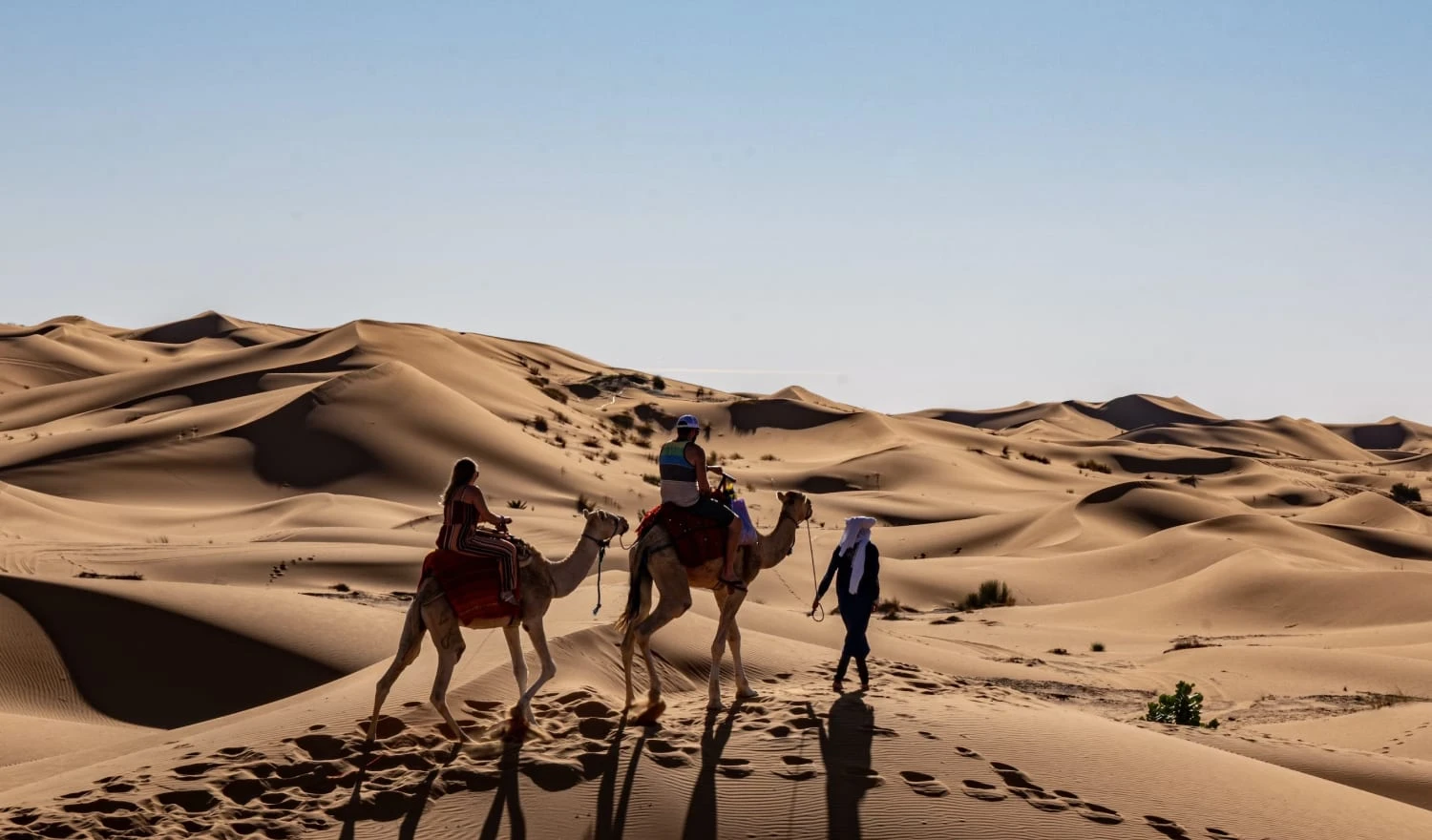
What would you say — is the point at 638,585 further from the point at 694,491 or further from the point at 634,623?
the point at 694,491

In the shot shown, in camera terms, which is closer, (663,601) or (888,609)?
(663,601)

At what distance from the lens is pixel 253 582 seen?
20219 millimetres

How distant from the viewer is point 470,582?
8898 millimetres

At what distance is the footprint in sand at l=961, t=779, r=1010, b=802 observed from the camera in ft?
26.5

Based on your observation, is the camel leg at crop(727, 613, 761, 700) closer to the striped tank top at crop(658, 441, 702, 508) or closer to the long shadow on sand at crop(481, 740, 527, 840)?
the striped tank top at crop(658, 441, 702, 508)

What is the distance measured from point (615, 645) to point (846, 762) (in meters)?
4.49

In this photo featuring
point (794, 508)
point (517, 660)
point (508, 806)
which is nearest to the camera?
point (508, 806)

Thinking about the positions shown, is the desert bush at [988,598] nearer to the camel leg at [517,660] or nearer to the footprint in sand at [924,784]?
the camel leg at [517,660]

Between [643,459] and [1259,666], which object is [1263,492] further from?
→ [1259,666]

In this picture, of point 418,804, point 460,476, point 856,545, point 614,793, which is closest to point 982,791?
point 614,793

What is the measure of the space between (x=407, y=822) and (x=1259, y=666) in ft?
46.1

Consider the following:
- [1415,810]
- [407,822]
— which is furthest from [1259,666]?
[407,822]

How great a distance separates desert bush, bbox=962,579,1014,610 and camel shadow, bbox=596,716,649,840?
17.5m

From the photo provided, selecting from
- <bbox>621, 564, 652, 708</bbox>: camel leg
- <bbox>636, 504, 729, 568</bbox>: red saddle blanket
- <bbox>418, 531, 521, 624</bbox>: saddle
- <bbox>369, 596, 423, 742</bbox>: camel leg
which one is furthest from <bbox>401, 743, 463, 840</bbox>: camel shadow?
<bbox>636, 504, 729, 568</bbox>: red saddle blanket
